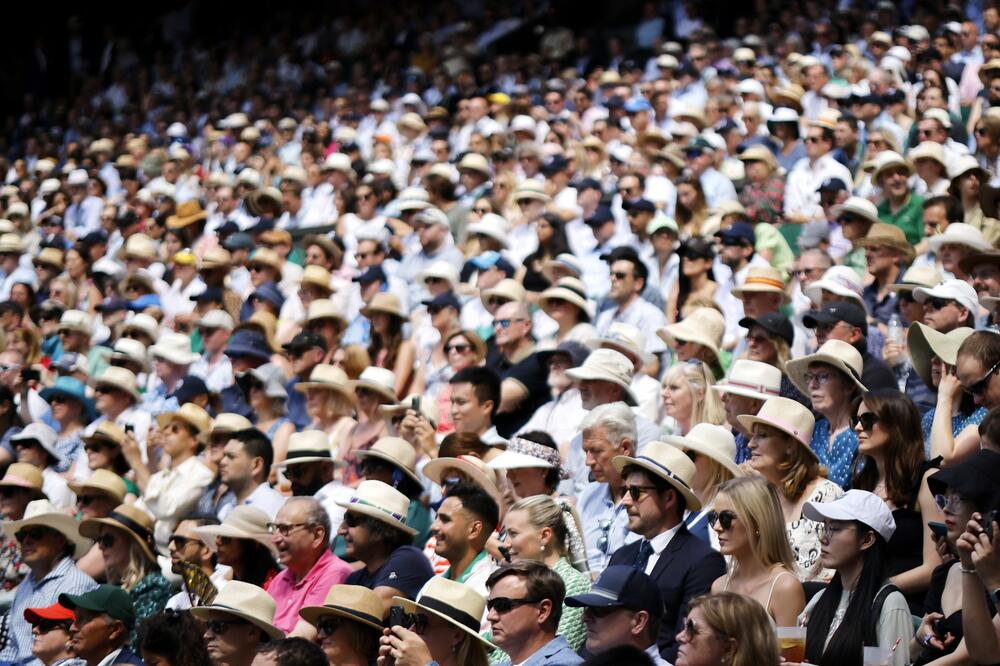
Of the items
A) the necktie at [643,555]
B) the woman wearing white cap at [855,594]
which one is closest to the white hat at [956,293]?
the necktie at [643,555]

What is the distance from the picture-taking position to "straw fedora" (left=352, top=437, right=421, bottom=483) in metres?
8.52

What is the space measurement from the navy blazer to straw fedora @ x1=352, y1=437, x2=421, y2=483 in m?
2.45

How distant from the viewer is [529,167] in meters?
16.1

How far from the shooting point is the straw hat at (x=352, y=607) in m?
6.57

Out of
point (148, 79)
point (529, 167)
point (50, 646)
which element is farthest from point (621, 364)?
point (148, 79)

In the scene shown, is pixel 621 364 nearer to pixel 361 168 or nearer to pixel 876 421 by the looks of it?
pixel 876 421

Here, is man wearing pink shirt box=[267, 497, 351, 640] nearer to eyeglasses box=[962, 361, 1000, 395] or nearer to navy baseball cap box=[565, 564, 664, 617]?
navy baseball cap box=[565, 564, 664, 617]

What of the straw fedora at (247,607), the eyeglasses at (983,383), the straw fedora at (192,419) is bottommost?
the straw fedora at (192,419)

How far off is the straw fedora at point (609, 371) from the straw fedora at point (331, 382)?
83.3 inches

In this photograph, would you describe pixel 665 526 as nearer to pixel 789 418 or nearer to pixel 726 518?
pixel 726 518

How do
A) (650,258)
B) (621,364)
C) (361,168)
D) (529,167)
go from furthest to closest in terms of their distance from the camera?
(361,168) < (529,167) < (650,258) < (621,364)

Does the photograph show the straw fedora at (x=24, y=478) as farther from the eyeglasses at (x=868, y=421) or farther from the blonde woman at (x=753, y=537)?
the eyeglasses at (x=868, y=421)

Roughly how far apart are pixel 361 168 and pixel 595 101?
400 centimetres

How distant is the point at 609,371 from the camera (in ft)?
28.3
